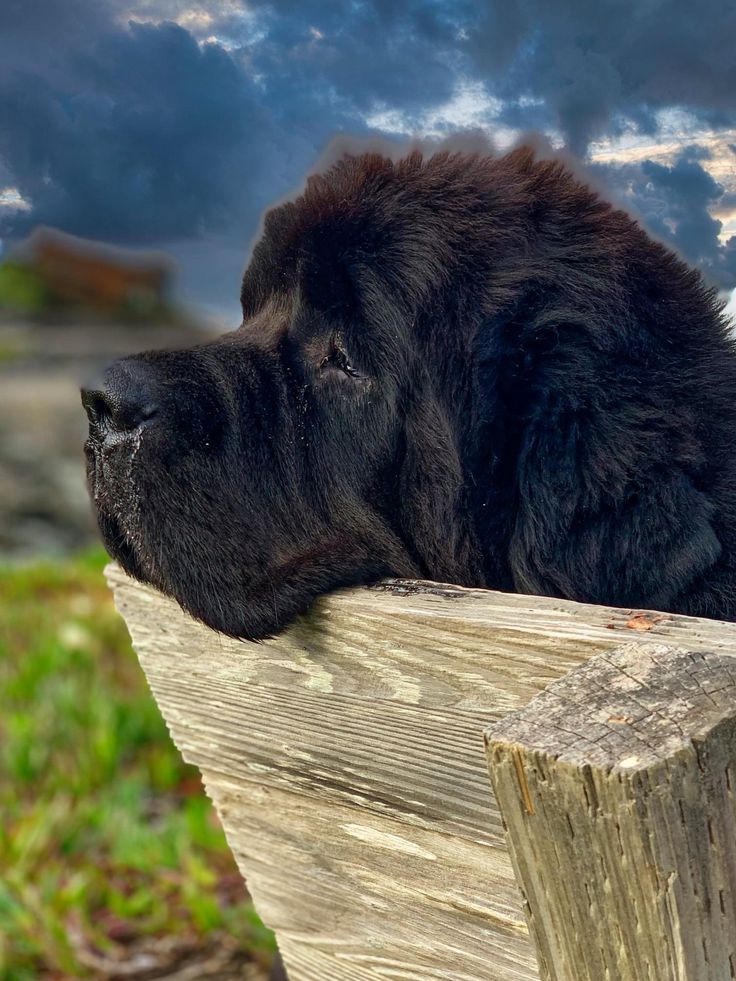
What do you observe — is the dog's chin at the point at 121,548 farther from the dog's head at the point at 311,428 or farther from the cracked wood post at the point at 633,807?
the cracked wood post at the point at 633,807

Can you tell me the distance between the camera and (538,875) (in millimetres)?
1067

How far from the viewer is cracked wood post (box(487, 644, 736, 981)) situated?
37.2 inches

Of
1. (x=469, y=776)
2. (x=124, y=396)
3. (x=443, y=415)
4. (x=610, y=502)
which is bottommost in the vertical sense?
(x=469, y=776)

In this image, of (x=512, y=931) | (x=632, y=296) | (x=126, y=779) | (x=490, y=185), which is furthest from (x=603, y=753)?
(x=126, y=779)

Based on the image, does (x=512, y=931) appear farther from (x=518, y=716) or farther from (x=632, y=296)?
(x=632, y=296)

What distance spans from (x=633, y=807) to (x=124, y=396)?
1.27m

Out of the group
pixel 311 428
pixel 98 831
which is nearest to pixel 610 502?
pixel 311 428

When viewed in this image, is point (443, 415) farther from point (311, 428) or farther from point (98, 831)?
point (98, 831)

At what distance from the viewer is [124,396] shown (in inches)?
74.3

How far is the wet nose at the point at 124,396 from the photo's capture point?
6.19 feet

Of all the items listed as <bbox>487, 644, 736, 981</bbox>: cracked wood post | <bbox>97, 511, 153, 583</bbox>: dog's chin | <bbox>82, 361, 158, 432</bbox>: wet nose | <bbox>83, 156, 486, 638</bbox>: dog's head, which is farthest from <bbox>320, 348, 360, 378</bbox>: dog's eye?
<bbox>487, 644, 736, 981</bbox>: cracked wood post

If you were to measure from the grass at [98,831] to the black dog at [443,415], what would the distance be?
1.93 metres

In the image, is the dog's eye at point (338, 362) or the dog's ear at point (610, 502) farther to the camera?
the dog's eye at point (338, 362)

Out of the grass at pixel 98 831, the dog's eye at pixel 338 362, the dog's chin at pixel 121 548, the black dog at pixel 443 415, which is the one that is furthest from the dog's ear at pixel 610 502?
the grass at pixel 98 831
